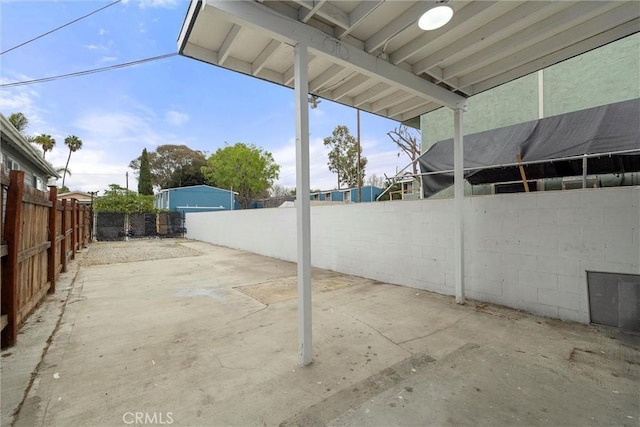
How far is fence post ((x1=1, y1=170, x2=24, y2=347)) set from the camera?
2.52 meters

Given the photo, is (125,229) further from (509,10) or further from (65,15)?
(509,10)

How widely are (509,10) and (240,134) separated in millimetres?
20676

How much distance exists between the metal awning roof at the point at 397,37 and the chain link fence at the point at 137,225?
15.9m

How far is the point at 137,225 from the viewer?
621 inches

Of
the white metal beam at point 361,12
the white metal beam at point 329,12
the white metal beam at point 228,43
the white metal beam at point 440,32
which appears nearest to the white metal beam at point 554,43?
the white metal beam at point 440,32

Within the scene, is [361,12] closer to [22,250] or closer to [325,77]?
[325,77]

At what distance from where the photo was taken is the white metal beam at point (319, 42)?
2029 mm

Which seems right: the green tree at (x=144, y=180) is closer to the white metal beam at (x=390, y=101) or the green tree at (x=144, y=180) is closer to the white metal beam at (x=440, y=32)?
the white metal beam at (x=390, y=101)

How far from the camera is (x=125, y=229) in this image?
15273 mm

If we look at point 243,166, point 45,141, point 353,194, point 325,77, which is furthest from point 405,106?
point 45,141

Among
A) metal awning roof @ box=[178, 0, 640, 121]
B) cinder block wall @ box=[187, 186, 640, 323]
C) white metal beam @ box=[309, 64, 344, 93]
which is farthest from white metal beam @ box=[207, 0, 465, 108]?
cinder block wall @ box=[187, 186, 640, 323]

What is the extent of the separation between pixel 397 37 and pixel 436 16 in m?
0.49

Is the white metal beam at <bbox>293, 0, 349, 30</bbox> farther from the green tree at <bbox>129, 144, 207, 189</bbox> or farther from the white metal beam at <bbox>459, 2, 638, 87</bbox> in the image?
the green tree at <bbox>129, 144, 207, 189</bbox>

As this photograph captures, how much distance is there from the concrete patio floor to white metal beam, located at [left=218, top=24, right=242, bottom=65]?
9.02 ft
